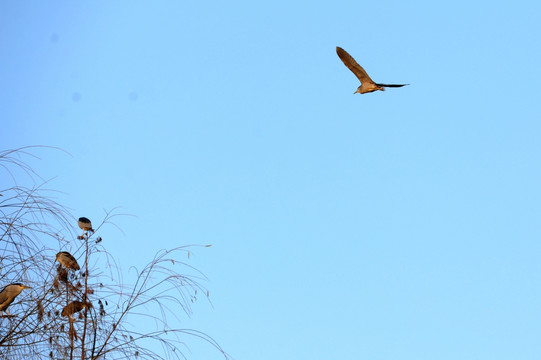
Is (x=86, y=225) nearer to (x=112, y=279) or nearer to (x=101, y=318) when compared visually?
(x=112, y=279)

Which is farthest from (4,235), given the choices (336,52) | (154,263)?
(336,52)

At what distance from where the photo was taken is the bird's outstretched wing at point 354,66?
32.8 feet

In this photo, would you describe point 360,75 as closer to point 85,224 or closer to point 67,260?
point 85,224

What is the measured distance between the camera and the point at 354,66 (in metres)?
10.2

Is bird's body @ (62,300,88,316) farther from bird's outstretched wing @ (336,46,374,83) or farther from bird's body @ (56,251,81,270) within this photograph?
bird's outstretched wing @ (336,46,374,83)

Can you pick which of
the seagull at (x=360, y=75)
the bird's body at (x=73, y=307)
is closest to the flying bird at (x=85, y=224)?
the bird's body at (x=73, y=307)

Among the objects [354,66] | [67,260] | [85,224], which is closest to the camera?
[67,260]

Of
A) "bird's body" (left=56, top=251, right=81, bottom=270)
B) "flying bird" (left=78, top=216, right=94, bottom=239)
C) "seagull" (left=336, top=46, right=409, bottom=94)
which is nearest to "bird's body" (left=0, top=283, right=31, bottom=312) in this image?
"bird's body" (left=56, top=251, right=81, bottom=270)

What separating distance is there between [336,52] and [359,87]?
2.29 feet

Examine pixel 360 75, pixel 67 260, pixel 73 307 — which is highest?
pixel 360 75

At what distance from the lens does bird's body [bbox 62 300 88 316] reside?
5242 mm

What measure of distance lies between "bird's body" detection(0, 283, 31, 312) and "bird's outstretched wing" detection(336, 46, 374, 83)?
19.0ft

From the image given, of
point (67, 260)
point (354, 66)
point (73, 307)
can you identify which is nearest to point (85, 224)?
point (67, 260)

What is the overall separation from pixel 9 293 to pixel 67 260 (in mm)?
458
